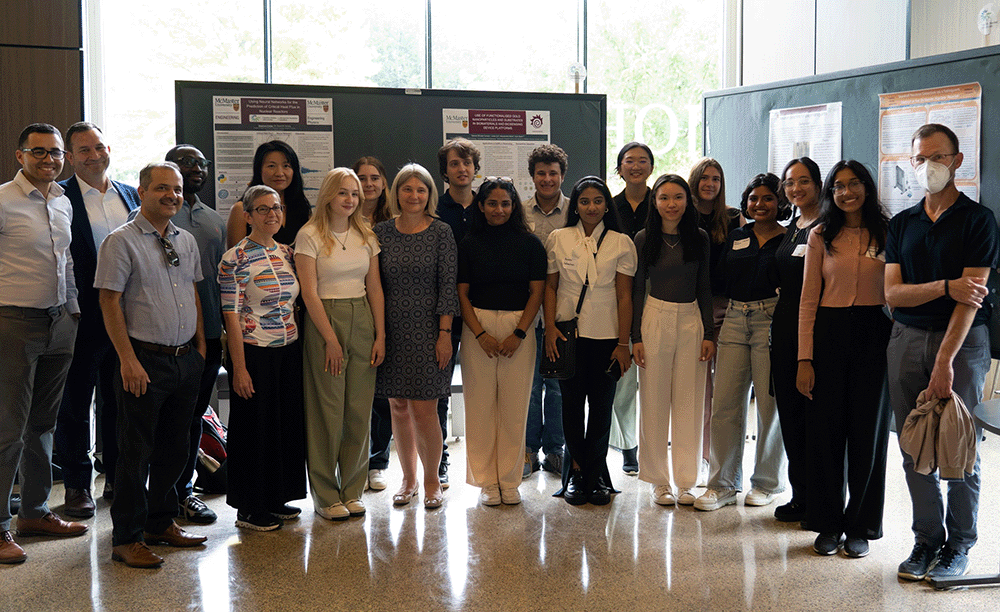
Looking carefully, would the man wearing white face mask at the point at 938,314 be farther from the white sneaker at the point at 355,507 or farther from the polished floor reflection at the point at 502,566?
the white sneaker at the point at 355,507

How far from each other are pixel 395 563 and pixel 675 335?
172cm

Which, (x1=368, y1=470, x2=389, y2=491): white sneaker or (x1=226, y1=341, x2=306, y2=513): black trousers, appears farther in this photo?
(x1=368, y1=470, x2=389, y2=491): white sneaker

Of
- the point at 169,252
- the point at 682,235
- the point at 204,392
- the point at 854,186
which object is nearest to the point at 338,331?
the point at 204,392

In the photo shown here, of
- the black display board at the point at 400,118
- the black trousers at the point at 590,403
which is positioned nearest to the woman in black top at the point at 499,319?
the black trousers at the point at 590,403

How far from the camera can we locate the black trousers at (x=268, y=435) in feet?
11.6

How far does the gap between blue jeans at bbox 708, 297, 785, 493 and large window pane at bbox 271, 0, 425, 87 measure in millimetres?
5059

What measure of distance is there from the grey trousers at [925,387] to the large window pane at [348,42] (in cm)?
591

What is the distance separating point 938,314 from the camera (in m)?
2.97

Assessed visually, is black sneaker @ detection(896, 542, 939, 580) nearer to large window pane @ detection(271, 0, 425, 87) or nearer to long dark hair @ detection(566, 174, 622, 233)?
long dark hair @ detection(566, 174, 622, 233)

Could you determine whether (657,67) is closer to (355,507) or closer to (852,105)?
(852,105)

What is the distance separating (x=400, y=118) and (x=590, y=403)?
8.14 ft

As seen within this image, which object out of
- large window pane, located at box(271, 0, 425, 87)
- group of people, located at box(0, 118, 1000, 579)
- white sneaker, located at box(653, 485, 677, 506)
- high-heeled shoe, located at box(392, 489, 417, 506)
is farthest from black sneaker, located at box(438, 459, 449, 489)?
large window pane, located at box(271, 0, 425, 87)

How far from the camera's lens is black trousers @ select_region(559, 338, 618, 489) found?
154 inches

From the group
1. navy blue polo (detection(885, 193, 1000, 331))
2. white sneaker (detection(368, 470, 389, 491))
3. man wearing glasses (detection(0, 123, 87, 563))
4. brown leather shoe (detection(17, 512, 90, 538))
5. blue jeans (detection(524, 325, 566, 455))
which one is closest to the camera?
navy blue polo (detection(885, 193, 1000, 331))
